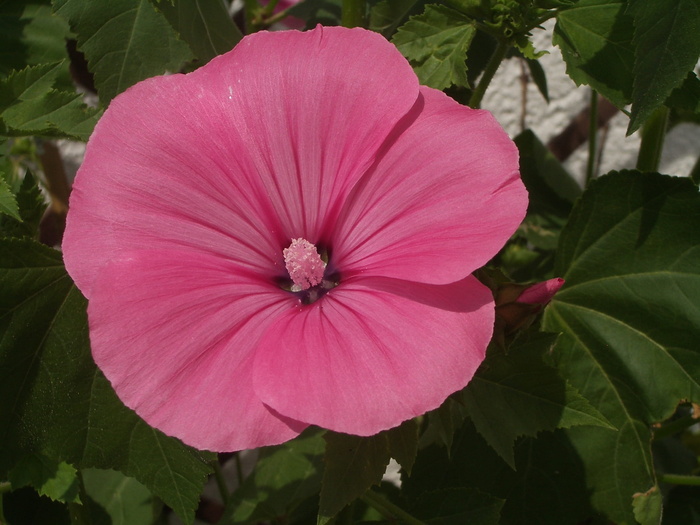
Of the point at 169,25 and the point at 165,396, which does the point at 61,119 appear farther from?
the point at 165,396

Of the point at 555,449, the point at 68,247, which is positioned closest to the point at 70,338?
the point at 68,247

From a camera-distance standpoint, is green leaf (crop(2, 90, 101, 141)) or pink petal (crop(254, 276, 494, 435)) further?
green leaf (crop(2, 90, 101, 141))

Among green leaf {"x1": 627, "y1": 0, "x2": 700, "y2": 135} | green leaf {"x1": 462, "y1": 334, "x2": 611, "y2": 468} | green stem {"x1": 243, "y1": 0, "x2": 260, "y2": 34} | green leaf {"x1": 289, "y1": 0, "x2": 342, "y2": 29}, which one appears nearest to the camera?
green leaf {"x1": 627, "y1": 0, "x2": 700, "y2": 135}

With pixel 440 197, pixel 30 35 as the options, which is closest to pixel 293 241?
pixel 440 197

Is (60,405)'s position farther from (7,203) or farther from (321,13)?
(321,13)

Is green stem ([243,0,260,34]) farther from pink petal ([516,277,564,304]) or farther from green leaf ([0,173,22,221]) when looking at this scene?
pink petal ([516,277,564,304])

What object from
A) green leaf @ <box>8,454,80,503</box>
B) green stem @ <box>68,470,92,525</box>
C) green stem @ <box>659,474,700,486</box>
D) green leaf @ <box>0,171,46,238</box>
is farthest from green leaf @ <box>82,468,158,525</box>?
green stem @ <box>659,474,700,486</box>
